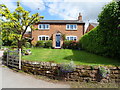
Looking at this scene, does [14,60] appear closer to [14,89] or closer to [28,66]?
[28,66]

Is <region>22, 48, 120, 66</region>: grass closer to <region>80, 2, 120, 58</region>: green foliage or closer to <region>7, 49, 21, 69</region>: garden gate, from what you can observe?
<region>7, 49, 21, 69</region>: garden gate

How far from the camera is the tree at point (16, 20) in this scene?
316 inches

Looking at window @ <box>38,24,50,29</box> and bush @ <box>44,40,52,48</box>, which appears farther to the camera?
window @ <box>38,24,50,29</box>

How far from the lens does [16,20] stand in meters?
8.26

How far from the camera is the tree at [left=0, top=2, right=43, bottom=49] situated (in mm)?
8016

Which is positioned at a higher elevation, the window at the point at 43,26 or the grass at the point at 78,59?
the window at the point at 43,26

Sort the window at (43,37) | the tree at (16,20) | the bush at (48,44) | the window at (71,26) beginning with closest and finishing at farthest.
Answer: the tree at (16,20)
the bush at (48,44)
the window at (43,37)
the window at (71,26)

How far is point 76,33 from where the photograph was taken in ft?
64.0

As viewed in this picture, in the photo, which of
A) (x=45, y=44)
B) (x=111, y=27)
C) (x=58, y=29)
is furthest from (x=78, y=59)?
(x=58, y=29)

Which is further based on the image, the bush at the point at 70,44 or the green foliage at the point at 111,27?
the bush at the point at 70,44

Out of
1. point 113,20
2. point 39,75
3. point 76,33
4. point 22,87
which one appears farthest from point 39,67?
point 76,33

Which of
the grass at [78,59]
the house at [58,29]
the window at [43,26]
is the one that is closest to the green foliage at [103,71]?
the grass at [78,59]

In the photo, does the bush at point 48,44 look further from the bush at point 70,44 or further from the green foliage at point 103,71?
the green foliage at point 103,71

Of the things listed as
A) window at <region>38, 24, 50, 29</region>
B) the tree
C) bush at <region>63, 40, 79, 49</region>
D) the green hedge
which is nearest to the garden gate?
the tree
